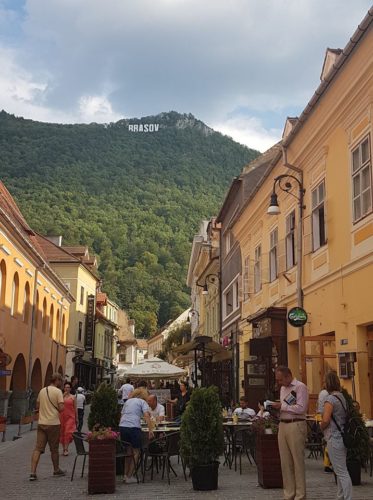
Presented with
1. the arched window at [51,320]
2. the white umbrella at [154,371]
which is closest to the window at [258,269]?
the white umbrella at [154,371]

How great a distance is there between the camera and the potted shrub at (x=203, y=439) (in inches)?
348

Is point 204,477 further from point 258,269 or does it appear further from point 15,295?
point 15,295

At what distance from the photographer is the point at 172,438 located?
33.7 ft

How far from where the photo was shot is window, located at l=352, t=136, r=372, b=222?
11.0 metres

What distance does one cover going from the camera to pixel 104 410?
36.5 feet

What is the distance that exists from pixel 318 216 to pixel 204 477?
745 centimetres

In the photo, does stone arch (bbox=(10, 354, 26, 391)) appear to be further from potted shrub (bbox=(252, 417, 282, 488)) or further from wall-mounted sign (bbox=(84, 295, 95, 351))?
wall-mounted sign (bbox=(84, 295, 95, 351))

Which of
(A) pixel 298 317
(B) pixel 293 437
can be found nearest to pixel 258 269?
(A) pixel 298 317

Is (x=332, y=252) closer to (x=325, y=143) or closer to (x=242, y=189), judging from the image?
(x=325, y=143)

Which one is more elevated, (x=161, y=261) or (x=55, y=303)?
(x=161, y=261)

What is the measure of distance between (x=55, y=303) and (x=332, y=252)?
2382 centimetres

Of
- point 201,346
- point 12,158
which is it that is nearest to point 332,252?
point 201,346

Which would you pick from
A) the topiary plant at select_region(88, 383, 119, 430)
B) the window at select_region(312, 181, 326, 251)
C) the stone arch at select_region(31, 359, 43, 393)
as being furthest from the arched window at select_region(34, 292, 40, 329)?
the topiary plant at select_region(88, 383, 119, 430)

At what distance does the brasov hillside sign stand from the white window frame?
5129 inches
